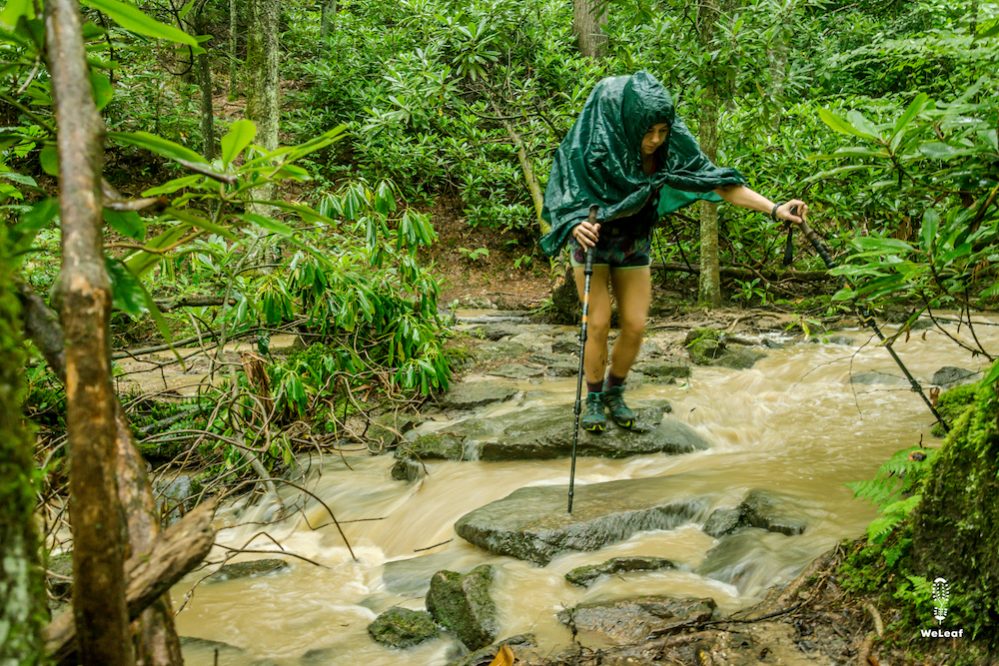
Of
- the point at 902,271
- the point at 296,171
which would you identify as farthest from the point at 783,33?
the point at 296,171

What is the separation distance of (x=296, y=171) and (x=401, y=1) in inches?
413

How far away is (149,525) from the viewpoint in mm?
1135

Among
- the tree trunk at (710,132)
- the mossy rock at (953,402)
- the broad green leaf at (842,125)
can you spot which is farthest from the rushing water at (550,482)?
the tree trunk at (710,132)

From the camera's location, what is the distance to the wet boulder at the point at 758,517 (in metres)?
3.56

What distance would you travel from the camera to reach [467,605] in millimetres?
3238

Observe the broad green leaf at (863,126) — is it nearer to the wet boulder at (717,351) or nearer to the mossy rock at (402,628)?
the mossy rock at (402,628)

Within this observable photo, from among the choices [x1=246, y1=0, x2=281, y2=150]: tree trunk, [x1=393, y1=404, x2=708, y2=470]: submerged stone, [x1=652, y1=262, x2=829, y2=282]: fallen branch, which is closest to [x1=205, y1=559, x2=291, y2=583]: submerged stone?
[x1=393, y1=404, x2=708, y2=470]: submerged stone

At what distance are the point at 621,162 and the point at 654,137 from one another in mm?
248

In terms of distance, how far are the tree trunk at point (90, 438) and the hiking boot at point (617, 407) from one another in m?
4.49

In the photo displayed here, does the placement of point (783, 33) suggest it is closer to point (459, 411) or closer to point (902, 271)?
point (459, 411)

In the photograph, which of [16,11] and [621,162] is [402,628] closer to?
[16,11]

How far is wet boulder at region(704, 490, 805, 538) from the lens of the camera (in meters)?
3.56

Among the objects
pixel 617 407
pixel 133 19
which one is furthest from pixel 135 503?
pixel 617 407

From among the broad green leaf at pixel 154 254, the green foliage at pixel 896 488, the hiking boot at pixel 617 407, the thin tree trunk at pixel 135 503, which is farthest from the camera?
the hiking boot at pixel 617 407
